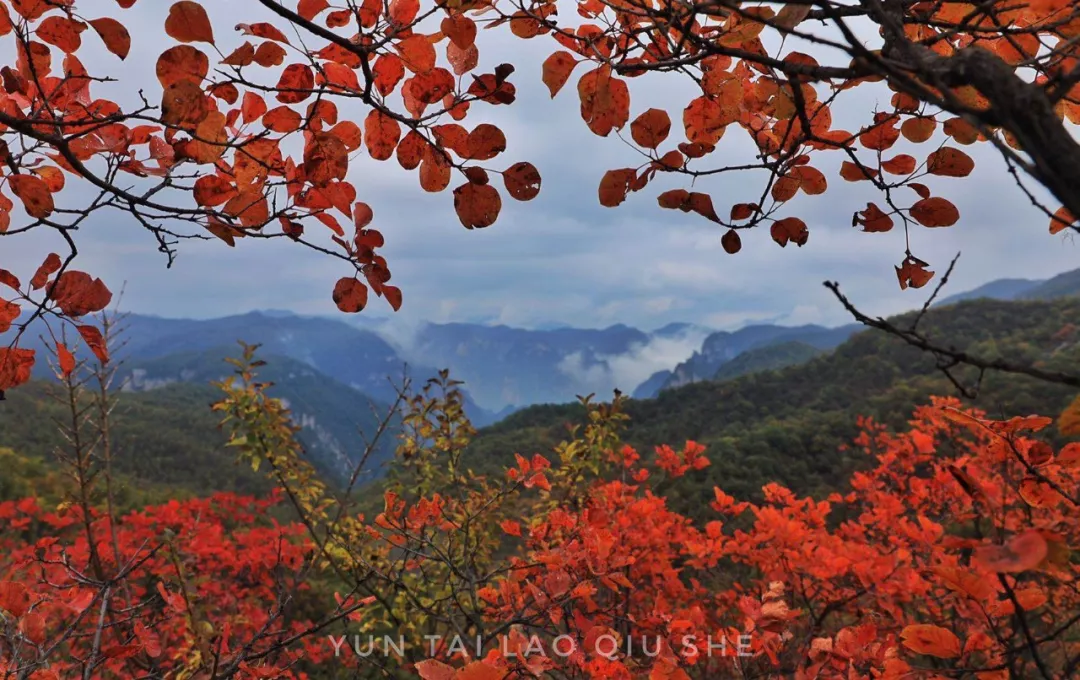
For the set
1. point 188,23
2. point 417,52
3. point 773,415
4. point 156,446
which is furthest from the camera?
point 156,446

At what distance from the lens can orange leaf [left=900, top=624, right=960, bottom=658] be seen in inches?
36.6

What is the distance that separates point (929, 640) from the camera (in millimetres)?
948

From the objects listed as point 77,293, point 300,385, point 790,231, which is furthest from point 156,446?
point 300,385

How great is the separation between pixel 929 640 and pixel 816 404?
20601mm

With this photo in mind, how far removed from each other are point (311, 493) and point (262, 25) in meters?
3.65

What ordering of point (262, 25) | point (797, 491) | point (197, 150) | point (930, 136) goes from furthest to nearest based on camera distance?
1. point (797, 491)
2. point (930, 136)
3. point (197, 150)
4. point (262, 25)

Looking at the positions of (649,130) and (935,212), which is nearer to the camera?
(935,212)

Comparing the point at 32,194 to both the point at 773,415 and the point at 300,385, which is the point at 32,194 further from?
the point at 300,385

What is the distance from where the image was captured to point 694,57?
3.49ft

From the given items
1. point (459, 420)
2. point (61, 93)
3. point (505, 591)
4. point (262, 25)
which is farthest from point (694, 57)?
point (459, 420)

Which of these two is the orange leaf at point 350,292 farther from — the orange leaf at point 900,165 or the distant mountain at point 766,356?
the distant mountain at point 766,356

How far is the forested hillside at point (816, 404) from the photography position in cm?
1285

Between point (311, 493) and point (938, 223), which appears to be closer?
point (938, 223)

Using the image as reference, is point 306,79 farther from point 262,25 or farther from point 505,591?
point 505,591
